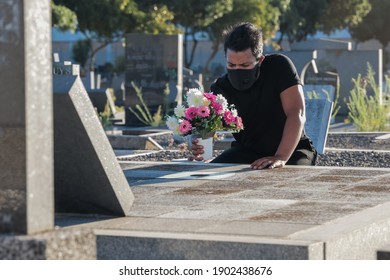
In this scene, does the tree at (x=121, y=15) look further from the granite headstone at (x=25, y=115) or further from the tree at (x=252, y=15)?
the granite headstone at (x=25, y=115)

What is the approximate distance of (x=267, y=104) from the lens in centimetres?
889

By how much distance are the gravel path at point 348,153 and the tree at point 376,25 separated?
56.3 metres

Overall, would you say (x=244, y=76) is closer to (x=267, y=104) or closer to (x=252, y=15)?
(x=267, y=104)

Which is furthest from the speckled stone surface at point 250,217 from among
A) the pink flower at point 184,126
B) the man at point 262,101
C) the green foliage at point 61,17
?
the green foliage at point 61,17

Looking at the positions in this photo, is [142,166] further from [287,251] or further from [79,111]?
[287,251]

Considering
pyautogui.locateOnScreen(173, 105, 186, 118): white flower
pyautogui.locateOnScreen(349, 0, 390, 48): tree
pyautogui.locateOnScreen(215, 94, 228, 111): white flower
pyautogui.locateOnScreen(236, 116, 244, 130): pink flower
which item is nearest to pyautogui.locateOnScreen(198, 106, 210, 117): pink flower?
pyautogui.locateOnScreen(173, 105, 186, 118): white flower

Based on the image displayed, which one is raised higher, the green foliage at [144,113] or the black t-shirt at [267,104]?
the black t-shirt at [267,104]

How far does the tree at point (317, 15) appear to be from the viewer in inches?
2350

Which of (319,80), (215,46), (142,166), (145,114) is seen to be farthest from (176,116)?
(215,46)

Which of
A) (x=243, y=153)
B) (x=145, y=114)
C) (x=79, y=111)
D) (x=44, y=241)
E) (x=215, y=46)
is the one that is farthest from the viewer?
(x=215, y=46)

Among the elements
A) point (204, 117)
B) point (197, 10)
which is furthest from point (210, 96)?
point (197, 10)

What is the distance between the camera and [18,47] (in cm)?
410

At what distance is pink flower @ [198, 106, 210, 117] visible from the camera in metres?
9.56

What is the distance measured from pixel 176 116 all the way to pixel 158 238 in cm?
476
